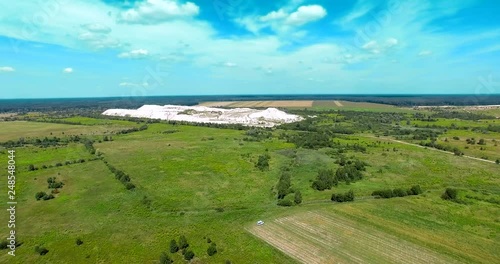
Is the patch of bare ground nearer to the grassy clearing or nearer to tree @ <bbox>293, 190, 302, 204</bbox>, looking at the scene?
tree @ <bbox>293, 190, 302, 204</bbox>

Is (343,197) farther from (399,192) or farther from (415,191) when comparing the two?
(415,191)

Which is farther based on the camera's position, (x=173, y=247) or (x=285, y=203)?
(x=285, y=203)

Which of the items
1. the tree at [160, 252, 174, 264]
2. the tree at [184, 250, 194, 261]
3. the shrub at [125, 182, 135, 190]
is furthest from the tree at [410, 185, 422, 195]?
the shrub at [125, 182, 135, 190]

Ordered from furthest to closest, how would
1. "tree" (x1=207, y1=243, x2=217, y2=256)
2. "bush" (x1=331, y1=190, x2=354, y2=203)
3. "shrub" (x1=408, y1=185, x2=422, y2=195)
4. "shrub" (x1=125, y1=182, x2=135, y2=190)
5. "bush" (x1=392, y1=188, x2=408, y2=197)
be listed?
"shrub" (x1=125, y1=182, x2=135, y2=190), "shrub" (x1=408, y1=185, x2=422, y2=195), "bush" (x1=392, y1=188, x2=408, y2=197), "bush" (x1=331, y1=190, x2=354, y2=203), "tree" (x1=207, y1=243, x2=217, y2=256)

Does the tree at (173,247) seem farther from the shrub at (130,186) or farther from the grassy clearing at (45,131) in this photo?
the grassy clearing at (45,131)

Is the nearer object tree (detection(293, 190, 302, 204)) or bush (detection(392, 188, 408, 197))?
tree (detection(293, 190, 302, 204))

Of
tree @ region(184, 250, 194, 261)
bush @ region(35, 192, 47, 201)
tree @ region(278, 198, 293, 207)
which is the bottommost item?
tree @ region(184, 250, 194, 261)

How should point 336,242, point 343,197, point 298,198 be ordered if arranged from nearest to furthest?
1. point 336,242
2. point 298,198
3. point 343,197

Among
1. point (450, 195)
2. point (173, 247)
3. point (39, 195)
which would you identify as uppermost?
point (39, 195)

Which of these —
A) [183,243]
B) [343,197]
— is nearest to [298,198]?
[343,197]
